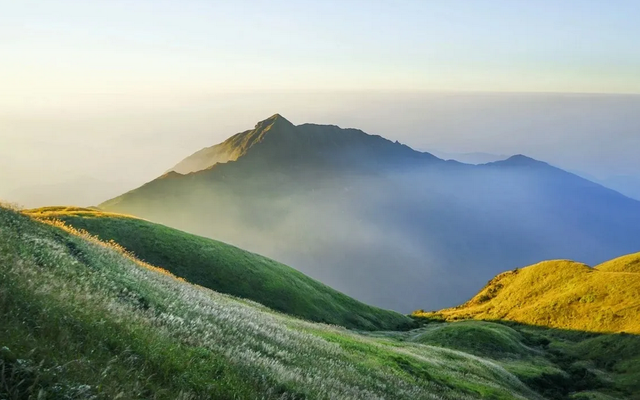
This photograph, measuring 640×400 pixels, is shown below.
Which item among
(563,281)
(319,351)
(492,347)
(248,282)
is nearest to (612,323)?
(563,281)

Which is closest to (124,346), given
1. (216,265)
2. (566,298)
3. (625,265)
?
(216,265)

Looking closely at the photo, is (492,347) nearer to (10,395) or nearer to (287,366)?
(287,366)

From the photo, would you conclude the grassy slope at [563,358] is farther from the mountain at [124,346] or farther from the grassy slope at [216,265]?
the mountain at [124,346]

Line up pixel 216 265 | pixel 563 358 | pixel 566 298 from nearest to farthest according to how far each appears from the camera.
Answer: pixel 216 265, pixel 563 358, pixel 566 298

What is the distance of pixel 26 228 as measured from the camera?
13.8 m

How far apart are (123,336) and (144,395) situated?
1.71 metres

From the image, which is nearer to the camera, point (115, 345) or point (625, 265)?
point (115, 345)

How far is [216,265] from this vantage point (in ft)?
213

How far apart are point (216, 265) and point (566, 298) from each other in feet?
270

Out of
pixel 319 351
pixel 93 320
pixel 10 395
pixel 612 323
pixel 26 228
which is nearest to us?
pixel 10 395

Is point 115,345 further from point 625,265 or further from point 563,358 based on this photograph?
point 625,265

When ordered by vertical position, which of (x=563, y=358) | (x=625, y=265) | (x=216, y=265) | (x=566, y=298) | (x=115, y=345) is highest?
(x=625, y=265)

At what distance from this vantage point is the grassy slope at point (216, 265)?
194ft

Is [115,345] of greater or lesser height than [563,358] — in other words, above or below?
below
